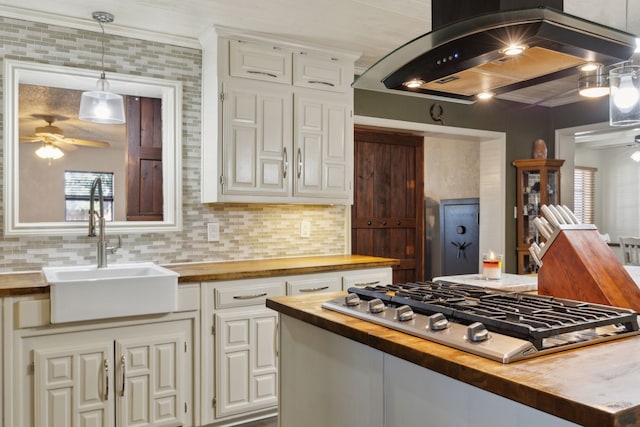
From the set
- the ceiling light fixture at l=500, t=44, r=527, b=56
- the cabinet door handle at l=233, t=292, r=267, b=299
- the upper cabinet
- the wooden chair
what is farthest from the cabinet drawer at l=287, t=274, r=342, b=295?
the wooden chair

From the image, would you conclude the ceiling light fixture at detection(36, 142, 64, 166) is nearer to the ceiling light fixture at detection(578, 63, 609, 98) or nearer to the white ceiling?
the white ceiling

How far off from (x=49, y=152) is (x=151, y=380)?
1706mm

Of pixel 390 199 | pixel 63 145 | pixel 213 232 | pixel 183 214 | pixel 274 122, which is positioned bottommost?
pixel 213 232

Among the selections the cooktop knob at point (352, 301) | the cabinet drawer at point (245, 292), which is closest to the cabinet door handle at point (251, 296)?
the cabinet drawer at point (245, 292)

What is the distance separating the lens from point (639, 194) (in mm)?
7688

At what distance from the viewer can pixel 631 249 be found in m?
6.02

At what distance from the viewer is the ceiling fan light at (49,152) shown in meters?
3.27

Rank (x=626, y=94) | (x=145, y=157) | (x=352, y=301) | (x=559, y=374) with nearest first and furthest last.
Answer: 1. (x=559, y=374)
2. (x=352, y=301)
3. (x=626, y=94)
4. (x=145, y=157)

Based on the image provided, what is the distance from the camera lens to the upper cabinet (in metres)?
3.15

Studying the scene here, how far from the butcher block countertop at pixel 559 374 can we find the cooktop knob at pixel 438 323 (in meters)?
0.05

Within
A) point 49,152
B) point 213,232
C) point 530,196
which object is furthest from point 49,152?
point 530,196

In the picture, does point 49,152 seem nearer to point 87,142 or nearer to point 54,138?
point 54,138

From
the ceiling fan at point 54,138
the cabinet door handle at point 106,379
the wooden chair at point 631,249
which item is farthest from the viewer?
the wooden chair at point 631,249

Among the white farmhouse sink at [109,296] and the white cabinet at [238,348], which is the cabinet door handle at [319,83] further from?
the white farmhouse sink at [109,296]
